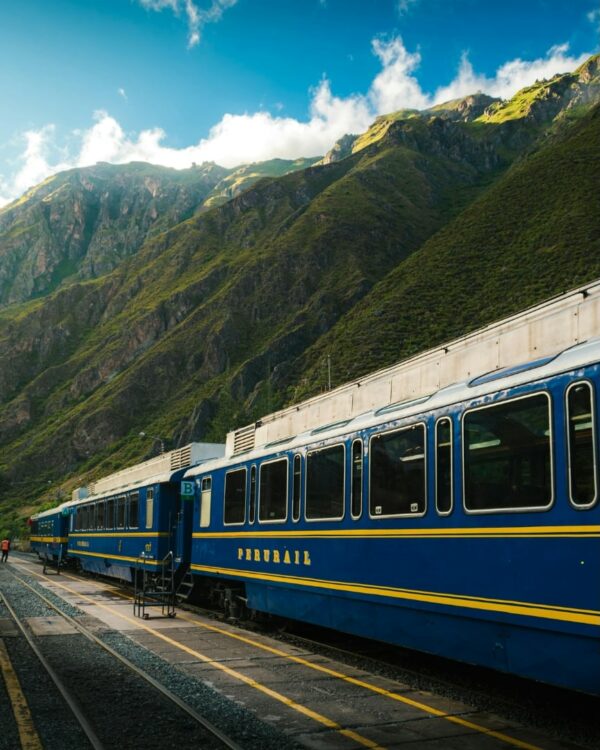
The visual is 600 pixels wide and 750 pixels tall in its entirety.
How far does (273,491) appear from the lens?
1230cm

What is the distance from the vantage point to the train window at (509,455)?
21.4 feet

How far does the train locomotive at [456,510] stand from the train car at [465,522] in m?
0.02

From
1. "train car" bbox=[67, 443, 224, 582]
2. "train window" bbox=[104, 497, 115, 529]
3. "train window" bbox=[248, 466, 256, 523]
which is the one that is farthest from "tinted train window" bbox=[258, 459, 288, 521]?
"train window" bbox=[104, 497, 115, 529]

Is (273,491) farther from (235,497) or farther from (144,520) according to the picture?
(144,520)

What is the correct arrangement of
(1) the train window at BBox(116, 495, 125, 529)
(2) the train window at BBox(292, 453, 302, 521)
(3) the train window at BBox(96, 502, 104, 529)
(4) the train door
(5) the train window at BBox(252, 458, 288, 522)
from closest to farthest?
(2) the train window at BBox(292, 453, 302, 521) → (5) the train window at BBox(252, 458, 288, 522) → (4) the train door → (1) the train window at BBox(116, 495, 125, 529) → (3) the train window at BBox(96, 502, 104, 529)

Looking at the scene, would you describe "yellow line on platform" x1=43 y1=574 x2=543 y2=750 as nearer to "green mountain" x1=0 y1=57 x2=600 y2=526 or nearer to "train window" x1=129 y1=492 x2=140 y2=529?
"train window" x1=129 y1=492 x2=140 y2=529

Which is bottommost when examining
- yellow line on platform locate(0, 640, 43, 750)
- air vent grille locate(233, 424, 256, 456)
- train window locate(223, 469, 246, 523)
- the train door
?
yellow line on platform locate(0, 640, 43, 750)

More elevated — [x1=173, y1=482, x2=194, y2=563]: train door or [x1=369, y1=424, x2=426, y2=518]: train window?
[x1=369, y1=424, x2=426, y2=518]: train window

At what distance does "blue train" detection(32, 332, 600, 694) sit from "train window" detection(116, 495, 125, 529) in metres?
11.2

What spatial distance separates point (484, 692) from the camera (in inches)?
325

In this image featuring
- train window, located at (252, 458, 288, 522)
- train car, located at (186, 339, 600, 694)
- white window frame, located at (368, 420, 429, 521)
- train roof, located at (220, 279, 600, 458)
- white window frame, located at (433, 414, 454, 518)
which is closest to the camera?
train car, located at (186, 339, 600, 694)

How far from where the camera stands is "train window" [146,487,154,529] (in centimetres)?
1988

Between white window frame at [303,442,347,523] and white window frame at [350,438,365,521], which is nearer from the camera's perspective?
white window frame at [350,438,365,521]

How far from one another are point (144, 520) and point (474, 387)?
14954 mm
